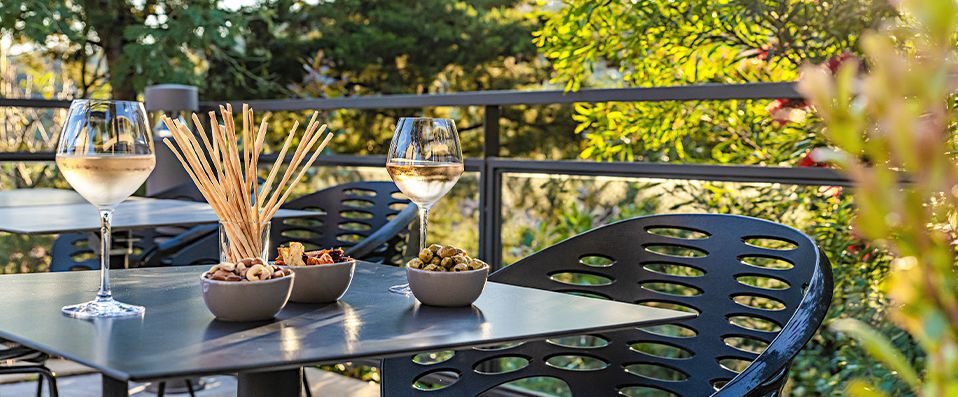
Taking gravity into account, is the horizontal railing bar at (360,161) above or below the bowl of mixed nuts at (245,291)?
above

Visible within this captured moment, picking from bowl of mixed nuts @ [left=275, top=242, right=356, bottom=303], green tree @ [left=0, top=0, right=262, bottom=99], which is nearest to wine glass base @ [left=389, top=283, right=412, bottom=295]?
bowl of mixed nuts @ [left=275, top=242, right=356, bottom=303]

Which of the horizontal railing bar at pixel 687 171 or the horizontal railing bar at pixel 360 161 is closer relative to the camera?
the horizontal railing bar at pixel 687 171

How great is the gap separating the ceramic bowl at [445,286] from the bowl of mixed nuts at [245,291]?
18 cm

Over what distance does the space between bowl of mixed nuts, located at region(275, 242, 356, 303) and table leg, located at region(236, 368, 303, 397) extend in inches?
6.6

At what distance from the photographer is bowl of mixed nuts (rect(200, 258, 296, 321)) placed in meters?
1.03

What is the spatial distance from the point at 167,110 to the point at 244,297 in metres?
3.55

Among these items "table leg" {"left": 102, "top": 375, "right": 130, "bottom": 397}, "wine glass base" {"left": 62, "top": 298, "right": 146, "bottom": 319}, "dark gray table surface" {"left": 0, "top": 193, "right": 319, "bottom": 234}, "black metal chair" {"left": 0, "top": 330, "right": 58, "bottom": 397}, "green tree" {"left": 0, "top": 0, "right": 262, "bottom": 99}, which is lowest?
"black metal chair" {"left": 0, "top": 330, "right": 58, "bottom": 397}

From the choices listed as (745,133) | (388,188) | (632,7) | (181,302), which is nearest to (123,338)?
(181,302)

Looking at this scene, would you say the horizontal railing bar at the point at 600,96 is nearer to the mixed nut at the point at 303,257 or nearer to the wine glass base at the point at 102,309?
the mixed nut at the point at 303,257

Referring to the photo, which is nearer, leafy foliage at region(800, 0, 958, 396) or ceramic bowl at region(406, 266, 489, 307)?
leafy foliage at region(800, 0, 958, 396)

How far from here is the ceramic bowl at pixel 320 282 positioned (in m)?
1.17

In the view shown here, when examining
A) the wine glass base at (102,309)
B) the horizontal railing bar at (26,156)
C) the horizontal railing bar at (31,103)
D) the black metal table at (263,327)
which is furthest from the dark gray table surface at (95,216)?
the horizontal railing bar at (31,103)

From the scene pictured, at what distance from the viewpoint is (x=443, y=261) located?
121cm

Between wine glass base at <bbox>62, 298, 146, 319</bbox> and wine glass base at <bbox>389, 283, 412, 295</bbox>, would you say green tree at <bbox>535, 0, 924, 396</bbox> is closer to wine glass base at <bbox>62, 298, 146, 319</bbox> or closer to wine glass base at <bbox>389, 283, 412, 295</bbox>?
wine glass base at <bbox>389, 283, 412, 295</bbox>
